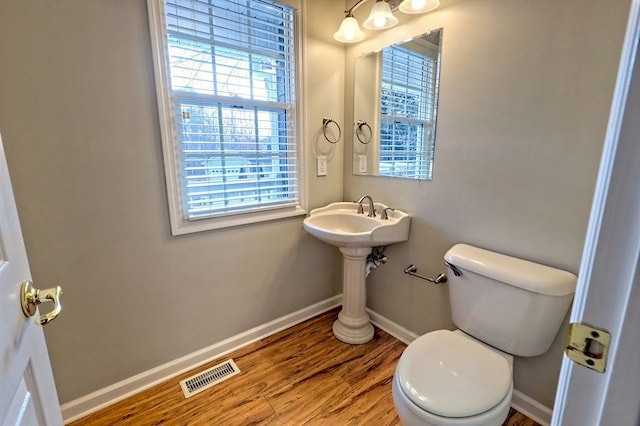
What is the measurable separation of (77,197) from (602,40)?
2.21 m

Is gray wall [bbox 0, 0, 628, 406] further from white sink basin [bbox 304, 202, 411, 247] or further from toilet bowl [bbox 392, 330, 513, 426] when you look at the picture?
toilet bowl [bbox 392, 330, 513, 426]

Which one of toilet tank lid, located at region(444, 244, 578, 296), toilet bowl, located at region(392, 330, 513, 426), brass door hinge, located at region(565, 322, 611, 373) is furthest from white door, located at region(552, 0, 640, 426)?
toilet tank lid, located at region(444, 244, 578, 296)

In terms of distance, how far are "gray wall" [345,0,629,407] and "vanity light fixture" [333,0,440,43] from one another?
0.48 ft

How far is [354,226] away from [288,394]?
1096 millimetres

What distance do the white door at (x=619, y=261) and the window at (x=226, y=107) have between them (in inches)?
63.9

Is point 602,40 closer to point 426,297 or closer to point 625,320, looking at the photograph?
point 625,320

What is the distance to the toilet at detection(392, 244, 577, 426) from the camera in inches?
40.4

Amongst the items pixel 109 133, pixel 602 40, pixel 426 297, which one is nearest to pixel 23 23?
pixel 109 133

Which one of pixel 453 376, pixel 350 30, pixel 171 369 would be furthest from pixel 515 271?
pixel 171 369

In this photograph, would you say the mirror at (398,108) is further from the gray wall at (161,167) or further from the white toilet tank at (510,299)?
the white toilet tank at (510,299)

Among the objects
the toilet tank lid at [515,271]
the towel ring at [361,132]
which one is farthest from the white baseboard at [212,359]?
the towel ring at [361,132]

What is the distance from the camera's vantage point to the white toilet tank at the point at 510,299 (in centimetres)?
119

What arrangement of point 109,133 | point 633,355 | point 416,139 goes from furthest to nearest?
point 416,139, point 109,133, point 633,355

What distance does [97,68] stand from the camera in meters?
1.29
